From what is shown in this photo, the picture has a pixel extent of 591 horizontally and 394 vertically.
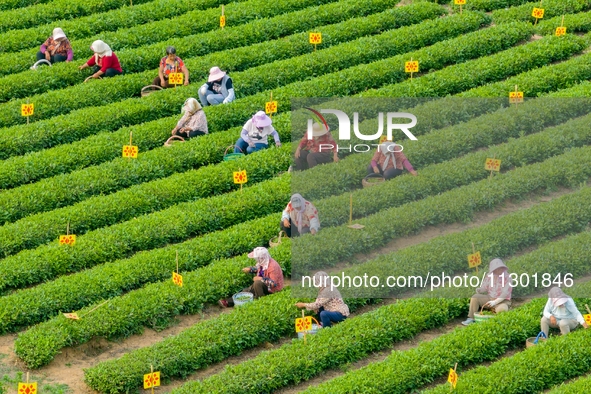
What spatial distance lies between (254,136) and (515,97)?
5263mm

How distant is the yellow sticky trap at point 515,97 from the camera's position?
26.1 meters

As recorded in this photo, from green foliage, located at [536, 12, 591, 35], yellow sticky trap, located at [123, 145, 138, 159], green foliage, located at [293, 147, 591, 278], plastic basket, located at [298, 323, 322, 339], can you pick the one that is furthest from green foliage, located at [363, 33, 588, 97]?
plastic basket, located at [298, 323, 322, 339]

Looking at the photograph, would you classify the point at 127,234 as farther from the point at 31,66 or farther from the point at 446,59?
the point at 446,59

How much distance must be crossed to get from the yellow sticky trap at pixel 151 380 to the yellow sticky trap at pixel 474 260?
5.53m

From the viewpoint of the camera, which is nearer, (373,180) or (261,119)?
(373,180)

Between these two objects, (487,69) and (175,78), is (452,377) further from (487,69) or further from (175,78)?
(175,78)

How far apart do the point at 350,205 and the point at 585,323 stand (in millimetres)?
4542

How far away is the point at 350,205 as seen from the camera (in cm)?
2264

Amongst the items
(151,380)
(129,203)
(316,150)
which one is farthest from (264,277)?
(129,203)

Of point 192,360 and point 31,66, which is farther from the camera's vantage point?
point 31,66

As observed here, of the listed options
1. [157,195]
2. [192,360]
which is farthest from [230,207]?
[192,360]

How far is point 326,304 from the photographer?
68.8 feet

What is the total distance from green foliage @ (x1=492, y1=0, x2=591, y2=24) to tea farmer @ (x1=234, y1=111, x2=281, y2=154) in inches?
321

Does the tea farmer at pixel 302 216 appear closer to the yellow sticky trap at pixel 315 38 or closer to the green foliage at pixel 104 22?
the yellow sticky trap at pixel 315 38
